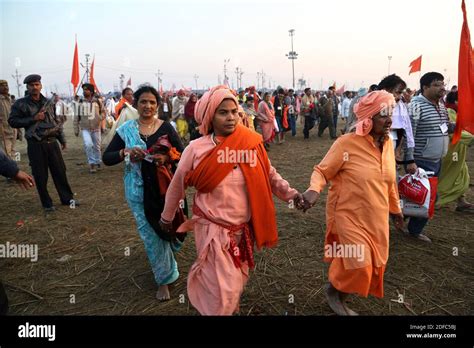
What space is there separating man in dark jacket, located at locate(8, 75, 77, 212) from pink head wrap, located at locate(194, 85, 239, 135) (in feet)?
12.7

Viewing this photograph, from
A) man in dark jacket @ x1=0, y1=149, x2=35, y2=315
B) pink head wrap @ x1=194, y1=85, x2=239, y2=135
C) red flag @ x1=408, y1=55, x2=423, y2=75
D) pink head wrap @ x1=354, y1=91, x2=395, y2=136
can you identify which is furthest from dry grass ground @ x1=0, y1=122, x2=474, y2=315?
red flag @ x1=408, y1=55, x2=423, y2=75

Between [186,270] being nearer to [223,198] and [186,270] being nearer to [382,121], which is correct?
[223,198]

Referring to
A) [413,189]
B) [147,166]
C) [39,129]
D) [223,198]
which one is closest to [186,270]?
[147,166]

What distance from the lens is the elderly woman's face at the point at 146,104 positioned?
2.94 meters

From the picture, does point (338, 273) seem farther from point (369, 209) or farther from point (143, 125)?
point (143, 125)

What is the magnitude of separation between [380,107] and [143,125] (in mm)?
1936

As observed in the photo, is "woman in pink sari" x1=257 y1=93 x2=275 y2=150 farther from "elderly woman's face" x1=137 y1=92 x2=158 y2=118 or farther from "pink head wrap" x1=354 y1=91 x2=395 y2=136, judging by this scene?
"pink head wrap" x1=354 y1=91 x2=395 y2=136

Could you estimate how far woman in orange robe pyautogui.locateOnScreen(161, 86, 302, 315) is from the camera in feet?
7.23

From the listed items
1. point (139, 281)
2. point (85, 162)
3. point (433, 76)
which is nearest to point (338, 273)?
point (139, 281)

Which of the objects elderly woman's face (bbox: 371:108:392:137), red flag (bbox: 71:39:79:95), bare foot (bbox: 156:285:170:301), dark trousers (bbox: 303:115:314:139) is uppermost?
red flag (bbox: 71:39:79:95)

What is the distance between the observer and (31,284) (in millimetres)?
3453

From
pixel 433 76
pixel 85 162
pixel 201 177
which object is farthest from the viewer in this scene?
pixel 85 162

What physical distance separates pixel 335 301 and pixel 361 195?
937mm
